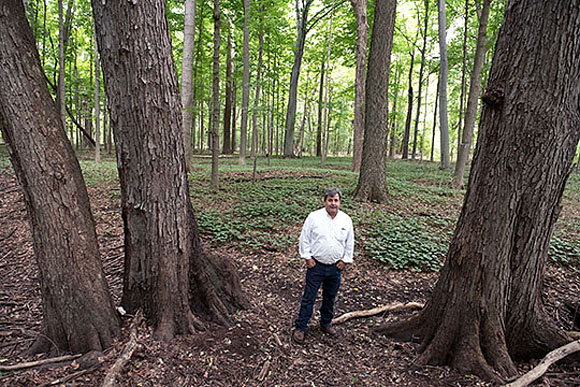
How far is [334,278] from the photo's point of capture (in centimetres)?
348

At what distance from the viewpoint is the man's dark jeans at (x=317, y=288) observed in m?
3.41

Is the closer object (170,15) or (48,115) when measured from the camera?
(48,115)

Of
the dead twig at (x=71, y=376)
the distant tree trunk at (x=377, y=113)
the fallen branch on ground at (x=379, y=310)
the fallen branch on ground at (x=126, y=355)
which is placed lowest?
the fallen branch on ground at (x=379, y=310)

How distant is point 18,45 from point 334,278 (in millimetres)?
3530

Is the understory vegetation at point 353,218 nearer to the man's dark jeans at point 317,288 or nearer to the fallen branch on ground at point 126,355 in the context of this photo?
the man's dark jeans at point 317,288

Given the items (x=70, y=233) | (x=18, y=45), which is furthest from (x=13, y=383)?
(x=18, y=45)

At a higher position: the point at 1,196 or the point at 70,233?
the point at 70,233

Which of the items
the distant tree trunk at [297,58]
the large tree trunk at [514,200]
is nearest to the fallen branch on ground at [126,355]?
the large tree trunk at [514,200]

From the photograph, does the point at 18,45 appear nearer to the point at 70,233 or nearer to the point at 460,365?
the point at 70,233

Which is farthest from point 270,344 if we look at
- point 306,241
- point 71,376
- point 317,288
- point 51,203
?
point 51,203

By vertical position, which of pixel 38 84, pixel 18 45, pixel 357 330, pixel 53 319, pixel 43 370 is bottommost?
pixel 357 330

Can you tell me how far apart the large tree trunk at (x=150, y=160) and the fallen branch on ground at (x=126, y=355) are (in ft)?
0.38

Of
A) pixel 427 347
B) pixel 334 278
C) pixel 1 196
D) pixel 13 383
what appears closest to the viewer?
pixel 13 383

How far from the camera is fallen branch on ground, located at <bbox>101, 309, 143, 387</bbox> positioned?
241 centimetres
